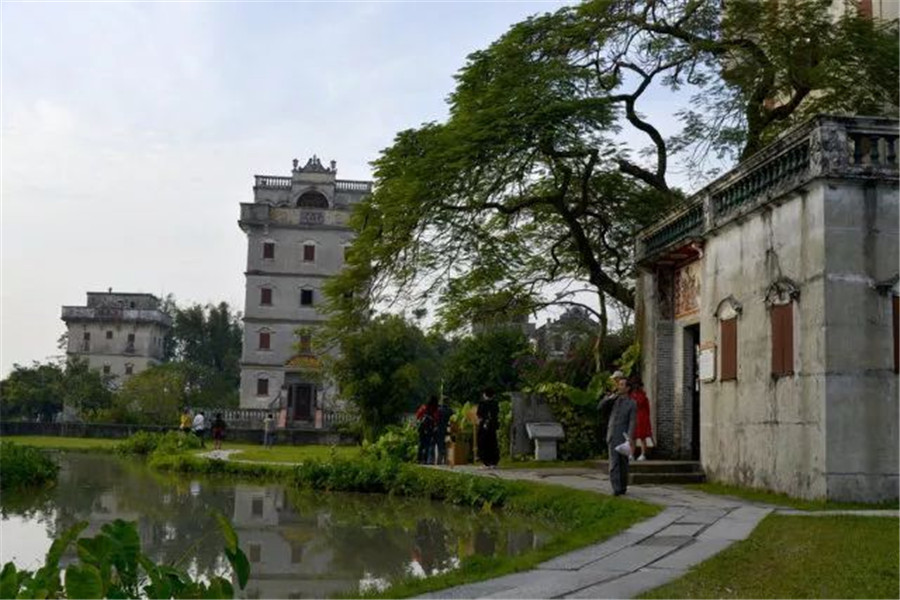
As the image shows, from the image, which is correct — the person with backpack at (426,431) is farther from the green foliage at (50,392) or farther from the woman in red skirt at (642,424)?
the green foliage at (50,392)

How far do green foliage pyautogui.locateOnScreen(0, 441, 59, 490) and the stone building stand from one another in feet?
41.2

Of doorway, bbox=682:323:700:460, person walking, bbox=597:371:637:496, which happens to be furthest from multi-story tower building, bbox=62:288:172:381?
person walking, bbox=597:371:637:496

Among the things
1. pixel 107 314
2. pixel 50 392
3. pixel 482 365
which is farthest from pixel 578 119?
pixel 107 314

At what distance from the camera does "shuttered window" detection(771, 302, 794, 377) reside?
1228cm

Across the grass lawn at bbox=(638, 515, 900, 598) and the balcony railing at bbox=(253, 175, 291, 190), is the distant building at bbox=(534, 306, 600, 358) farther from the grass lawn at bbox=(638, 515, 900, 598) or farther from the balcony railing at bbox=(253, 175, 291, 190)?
the balcony railing at bbox=(253, 175, 291, 190)

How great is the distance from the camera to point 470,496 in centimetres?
1583

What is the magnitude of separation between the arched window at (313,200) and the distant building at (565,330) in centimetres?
2747

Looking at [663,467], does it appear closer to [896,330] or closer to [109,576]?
[896,330]

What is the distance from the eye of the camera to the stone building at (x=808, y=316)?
37.3 ft

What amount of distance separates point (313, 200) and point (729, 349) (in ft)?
162

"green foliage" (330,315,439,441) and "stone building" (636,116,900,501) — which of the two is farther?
"green foliage" (330,315,439,441)

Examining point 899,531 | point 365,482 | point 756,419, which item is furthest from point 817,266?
point 365,482

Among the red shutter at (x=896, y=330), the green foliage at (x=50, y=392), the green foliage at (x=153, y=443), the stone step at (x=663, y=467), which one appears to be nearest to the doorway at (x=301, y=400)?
the green foliage at (x=50, y=392)

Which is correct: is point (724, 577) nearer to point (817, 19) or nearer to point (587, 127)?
point (587, 127)
